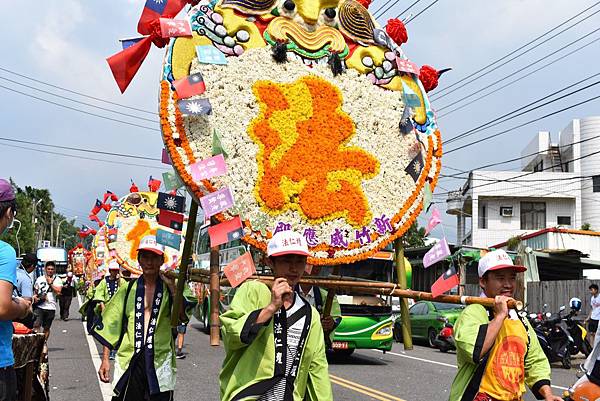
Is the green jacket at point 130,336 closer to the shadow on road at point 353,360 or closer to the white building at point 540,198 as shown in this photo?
the shadow on road at point 353,360

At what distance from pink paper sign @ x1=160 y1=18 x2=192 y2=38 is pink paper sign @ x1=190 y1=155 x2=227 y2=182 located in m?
0.85

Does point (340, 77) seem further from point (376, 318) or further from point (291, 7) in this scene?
point (376, 318)

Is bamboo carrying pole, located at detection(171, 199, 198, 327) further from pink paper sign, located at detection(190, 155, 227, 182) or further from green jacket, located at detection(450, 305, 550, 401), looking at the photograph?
green jacket, located at detection(450, 305, 550, 401)

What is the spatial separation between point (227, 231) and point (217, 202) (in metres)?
0.19

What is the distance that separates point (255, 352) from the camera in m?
3.49

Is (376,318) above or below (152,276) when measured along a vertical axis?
below

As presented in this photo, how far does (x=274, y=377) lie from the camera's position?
11.3ft

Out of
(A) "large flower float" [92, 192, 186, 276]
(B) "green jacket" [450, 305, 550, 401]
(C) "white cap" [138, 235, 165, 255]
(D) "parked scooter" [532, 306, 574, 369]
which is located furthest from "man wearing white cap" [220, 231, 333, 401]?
(A) "large flower float" [92, 192, 186, 276]

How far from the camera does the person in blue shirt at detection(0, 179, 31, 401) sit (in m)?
3.11

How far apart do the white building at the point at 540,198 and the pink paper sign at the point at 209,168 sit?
32919 millimetres

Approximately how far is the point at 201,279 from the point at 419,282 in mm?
26322

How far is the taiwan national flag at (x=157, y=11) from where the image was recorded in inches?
187

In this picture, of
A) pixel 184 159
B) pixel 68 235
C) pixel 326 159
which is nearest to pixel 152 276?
pixel 184 159

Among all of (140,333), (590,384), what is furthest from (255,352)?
(590,384)
